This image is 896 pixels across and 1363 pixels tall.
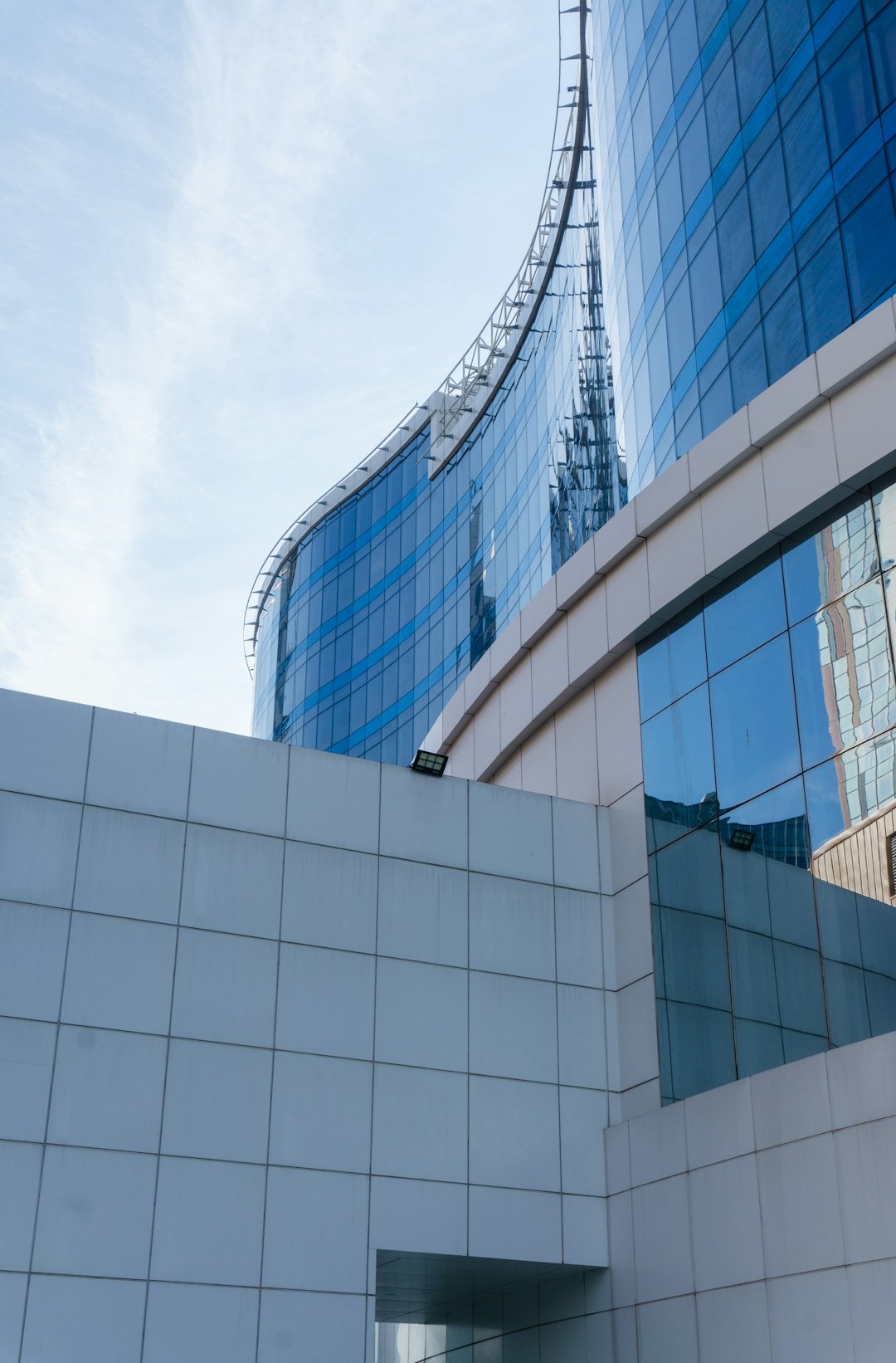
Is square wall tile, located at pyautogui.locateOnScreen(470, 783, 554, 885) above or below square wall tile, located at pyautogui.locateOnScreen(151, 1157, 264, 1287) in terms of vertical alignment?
above

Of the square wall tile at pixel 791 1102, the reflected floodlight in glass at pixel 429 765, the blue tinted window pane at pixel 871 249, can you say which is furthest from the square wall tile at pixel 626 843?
the blue tinted window pane at pixel 871 249

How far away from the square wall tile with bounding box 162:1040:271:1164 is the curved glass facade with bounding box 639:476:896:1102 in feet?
19.6

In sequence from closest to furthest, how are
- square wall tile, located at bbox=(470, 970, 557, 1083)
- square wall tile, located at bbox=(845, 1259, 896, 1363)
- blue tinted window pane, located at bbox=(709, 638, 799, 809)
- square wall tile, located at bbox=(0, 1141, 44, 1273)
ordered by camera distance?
Result: square wall tile, located at bbox=(845, 1259, 896, 1363) → square wall tile, located at bbox=(0, 1141, 44, 1273) → blue tinted window pane, located at bbox=(709, 638, 799, 809) → square wall tile, located at bbox=(470, 970, 557, 1083)

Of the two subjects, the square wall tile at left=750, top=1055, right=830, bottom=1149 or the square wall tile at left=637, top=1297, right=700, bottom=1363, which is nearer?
the square wall tile at left=750, top=1055, right=830, bottom=1149

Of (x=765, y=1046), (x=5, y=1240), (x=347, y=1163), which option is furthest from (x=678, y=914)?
(x=5, y=1240)

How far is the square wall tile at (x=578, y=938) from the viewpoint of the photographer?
22000mm

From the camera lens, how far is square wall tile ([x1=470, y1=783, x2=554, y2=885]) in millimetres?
22266

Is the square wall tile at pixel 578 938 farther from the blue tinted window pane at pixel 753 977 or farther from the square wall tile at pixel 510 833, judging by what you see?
the blue tinted window pane at pixel 753 977

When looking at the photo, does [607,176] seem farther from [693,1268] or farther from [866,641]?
[693,1268]

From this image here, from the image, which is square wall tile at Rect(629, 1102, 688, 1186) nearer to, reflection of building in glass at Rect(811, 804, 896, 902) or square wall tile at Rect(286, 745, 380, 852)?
reflection of building in glass at Rect(811, 804, 896, 902)

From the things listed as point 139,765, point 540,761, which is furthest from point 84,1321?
point 540,761

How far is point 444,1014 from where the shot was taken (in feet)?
68.2

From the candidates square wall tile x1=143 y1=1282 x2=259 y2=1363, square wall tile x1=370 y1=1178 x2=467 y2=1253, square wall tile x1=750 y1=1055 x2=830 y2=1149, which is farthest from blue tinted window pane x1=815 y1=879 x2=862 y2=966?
square wall tile x1=143 y1=1282 x2=259 y2=1363

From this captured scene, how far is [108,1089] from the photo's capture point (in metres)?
18.1
